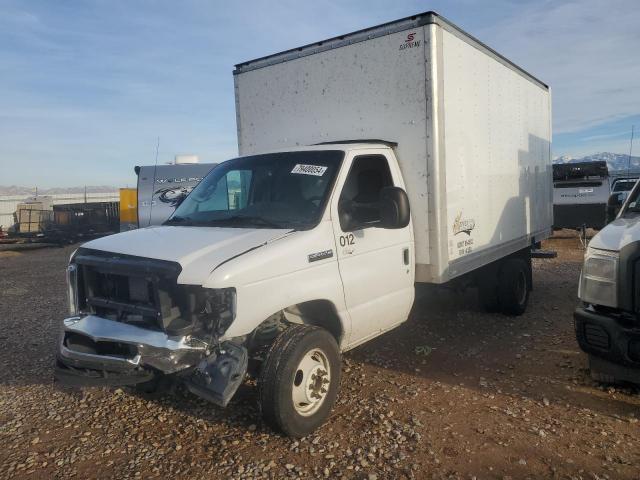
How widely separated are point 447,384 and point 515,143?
12.3ft

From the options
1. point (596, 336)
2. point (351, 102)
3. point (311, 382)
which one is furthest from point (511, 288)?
point (311, 382)

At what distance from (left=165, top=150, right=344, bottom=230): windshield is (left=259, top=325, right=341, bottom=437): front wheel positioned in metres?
0.88

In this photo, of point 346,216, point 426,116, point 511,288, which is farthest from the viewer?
point 511,288

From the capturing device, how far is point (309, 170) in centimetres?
432

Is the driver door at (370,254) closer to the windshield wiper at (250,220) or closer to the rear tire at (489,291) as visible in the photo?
the windshield wiper at (250,220)

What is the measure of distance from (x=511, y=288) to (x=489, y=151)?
1.96 metres

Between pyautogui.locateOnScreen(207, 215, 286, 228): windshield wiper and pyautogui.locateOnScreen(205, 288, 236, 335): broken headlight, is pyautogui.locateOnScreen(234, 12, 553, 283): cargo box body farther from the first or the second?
pyautogui.locateOnScreen(205, 288, 236, 335): broken headlight

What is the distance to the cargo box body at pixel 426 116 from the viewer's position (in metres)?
4.70

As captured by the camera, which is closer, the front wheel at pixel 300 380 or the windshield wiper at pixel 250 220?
the front wheel at pixel 300 380

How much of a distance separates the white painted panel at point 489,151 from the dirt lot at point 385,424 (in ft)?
3.54

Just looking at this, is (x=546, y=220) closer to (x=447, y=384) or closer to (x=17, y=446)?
(x=447, y=384)

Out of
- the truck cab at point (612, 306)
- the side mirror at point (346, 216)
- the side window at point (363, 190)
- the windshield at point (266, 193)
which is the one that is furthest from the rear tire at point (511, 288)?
the windshield at point (266, 193)

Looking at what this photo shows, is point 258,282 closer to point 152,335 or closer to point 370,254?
point 152,335

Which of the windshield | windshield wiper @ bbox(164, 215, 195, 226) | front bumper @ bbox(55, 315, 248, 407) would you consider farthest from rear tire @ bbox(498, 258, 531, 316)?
front bumper @ bbox(55, 315, 248, 407)
